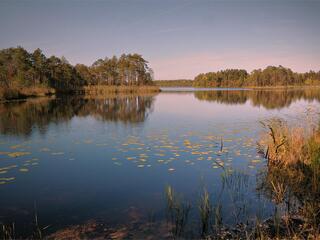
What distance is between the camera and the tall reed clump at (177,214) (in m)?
5.02

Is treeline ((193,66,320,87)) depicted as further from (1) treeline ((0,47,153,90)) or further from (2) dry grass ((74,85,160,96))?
(2) dry grass ((74,85,160,96))

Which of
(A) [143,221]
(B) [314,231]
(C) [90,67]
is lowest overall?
(A) [143,221]

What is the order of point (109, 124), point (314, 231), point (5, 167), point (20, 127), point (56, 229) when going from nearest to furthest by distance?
point (314, 231)
point (56, 229)
point (5, 167)
point (20, 127)
point (109, 124)

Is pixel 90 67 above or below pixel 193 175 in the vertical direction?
above

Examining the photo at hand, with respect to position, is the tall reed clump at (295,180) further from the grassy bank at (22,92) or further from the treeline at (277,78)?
the treeline at (277,78)

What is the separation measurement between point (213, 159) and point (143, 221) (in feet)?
16.1

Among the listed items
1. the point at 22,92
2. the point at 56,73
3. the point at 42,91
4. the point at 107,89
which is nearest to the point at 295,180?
the point at 22,92

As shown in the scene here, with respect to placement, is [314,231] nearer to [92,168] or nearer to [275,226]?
[275,226]

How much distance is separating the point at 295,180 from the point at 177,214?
3.98 meters

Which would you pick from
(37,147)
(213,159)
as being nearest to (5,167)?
(37,147)

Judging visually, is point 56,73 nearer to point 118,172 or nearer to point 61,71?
point 61,71

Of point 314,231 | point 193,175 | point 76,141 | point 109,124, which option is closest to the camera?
point 314,231

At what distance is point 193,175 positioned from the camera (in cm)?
820

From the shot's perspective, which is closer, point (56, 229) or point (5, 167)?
point (56, 229)
